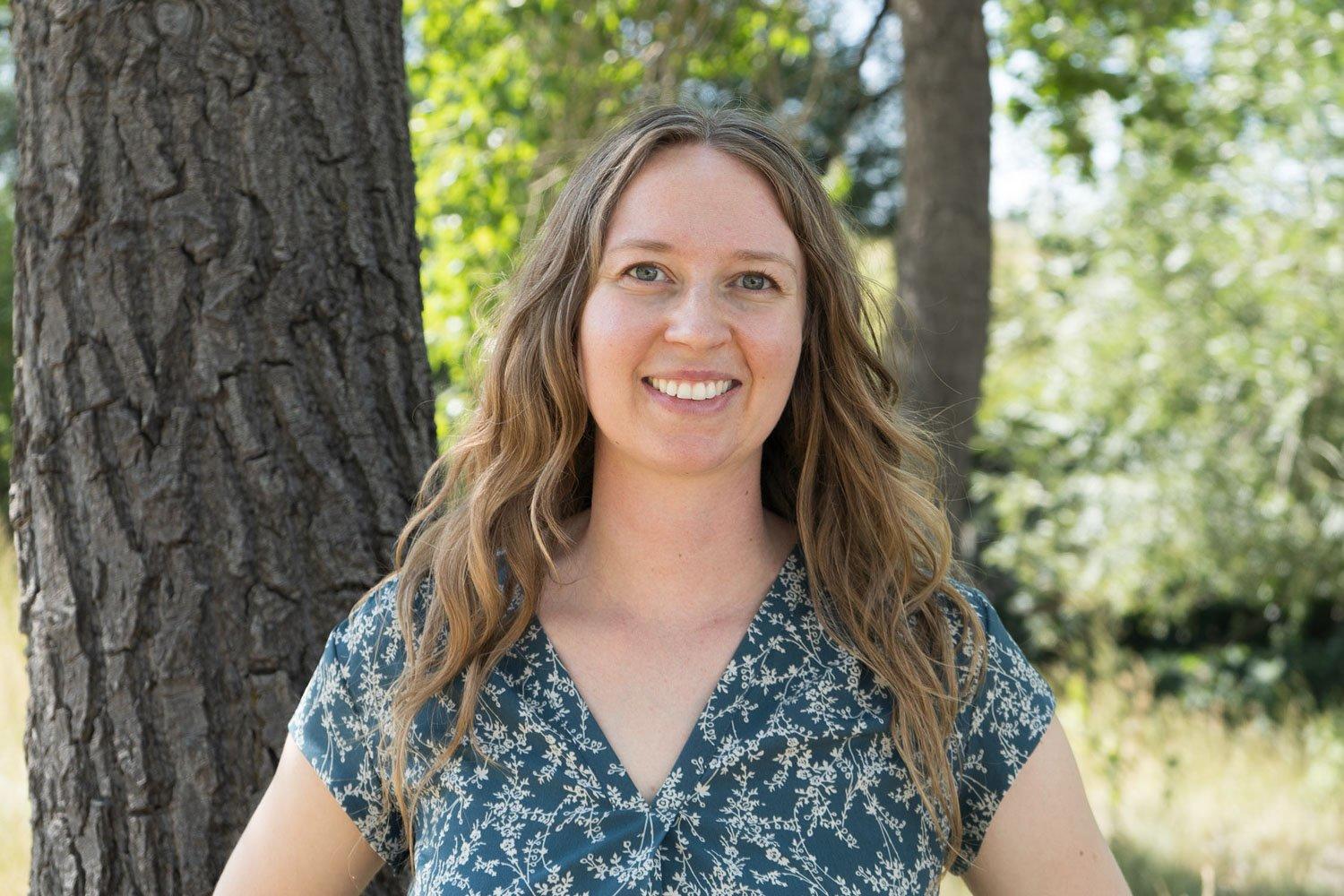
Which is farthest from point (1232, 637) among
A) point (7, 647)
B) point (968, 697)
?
point (968, 697)

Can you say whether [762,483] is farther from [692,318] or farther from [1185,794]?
[1185,794]

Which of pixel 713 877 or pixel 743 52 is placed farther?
pixel 743 52

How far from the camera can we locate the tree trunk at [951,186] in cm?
516

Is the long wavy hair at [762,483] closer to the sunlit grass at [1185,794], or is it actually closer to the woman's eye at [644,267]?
the woman's eye at [644,267]

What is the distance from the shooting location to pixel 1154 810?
18.6 ft

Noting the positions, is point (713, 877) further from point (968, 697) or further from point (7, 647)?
point (7, 647)

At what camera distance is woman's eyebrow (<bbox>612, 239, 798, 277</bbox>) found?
1.92m

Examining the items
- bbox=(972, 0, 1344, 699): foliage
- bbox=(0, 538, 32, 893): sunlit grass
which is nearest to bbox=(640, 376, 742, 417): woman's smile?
bbox=(0, 538, 32, 893): sunlit grass

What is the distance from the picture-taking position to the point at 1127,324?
11.6 metres

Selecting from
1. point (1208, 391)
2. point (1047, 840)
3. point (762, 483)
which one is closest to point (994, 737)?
point (1047, 840)

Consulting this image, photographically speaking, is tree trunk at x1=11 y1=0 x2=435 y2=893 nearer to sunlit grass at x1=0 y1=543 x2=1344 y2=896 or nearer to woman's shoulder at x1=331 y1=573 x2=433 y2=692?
woman's shoulder at x1=331 y1=573 x2=433 y2=692

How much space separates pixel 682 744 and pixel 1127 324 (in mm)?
10555

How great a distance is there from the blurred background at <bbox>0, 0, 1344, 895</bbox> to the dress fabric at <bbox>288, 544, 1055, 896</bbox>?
0.81 m

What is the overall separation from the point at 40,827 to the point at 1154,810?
184 inches
